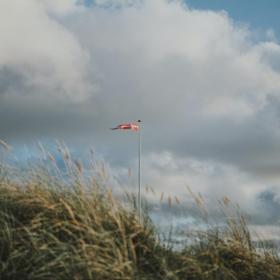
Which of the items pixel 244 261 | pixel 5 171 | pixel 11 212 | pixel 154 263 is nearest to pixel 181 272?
pixel 154 263

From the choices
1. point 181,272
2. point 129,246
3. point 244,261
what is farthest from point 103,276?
point 244,261

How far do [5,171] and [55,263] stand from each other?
8.26 ft

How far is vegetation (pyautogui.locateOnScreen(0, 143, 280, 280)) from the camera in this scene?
6594 millimetres

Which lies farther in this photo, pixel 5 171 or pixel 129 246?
pixel 5 171

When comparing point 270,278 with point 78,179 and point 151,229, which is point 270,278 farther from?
point 78,179

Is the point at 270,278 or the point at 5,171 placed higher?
the point at 5,171

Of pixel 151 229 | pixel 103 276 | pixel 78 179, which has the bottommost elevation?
pixel 103 276

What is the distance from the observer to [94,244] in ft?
22.5

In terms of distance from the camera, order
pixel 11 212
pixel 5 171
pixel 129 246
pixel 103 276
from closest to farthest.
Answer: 1. pixel 103 276
2. pixel 129 246
3. pixel 11 212
4. pixel 5 171

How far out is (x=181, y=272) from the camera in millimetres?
7324

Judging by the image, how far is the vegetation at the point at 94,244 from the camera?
6594mm

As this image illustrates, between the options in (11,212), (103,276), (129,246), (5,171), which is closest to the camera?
(103,276)

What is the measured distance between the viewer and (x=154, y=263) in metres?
7.29

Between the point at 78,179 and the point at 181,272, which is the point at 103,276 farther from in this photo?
the point at 78,179
